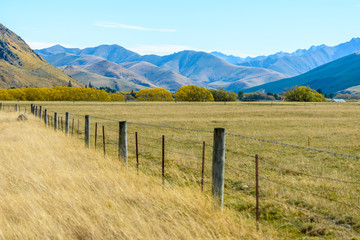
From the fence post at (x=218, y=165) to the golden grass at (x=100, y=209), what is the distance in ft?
0.77

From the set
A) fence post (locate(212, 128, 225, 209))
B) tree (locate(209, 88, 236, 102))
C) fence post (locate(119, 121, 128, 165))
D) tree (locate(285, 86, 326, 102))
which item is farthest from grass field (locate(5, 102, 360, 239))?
tree (locate(209, 88, 236, 102))

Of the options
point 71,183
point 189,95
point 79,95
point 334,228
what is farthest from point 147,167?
point 79,95

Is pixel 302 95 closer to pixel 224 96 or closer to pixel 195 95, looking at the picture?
pixel 224 96

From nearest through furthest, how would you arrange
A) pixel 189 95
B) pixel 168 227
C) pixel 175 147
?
pixel 168 227 < pixel 175 147 < pixel 189 95

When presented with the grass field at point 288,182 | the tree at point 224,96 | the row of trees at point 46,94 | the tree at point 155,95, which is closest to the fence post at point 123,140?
the grass field at point 288,182

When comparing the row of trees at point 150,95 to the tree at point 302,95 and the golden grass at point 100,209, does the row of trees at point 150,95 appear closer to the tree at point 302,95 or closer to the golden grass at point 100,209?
the tree at point 302,95

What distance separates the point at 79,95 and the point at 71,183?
160 metres

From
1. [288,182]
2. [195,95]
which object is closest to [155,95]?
[195,95]

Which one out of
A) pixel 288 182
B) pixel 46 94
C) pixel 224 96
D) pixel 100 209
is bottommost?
pixel 288 182

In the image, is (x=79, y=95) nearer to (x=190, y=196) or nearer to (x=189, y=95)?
(x=189, y=95)

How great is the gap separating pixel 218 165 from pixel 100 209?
2.20 metres

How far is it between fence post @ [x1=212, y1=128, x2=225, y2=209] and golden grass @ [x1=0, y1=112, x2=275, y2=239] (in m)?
0.23

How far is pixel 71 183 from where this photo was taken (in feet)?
24.5

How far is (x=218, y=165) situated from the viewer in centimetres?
629
